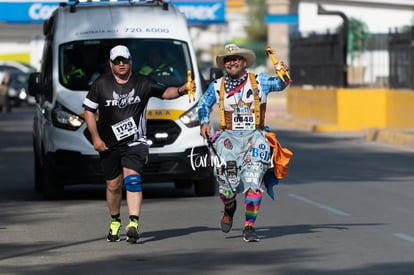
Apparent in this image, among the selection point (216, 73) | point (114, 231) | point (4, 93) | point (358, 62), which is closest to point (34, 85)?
point (216, 73)

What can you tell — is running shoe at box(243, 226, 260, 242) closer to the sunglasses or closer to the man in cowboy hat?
the man in cowboy hat

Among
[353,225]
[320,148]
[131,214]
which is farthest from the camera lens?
[320,148]

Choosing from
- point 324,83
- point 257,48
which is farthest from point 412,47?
point 257,48

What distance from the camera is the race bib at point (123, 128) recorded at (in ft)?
38.0

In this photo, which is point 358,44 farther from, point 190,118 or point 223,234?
point 223,234

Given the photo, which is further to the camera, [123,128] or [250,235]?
[123,128]

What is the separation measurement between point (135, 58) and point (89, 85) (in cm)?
72

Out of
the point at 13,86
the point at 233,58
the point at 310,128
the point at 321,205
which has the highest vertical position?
the point at 233,58

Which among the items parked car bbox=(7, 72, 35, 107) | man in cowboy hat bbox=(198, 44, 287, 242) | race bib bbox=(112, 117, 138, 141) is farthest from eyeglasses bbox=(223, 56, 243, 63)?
parked car bbox=(7, 72, 35, 107)

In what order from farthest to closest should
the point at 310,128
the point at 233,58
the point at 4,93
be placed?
the point at 4,93
the point at 310,128
the point at 233,58

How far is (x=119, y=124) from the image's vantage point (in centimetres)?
1157

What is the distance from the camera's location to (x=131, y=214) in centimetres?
1138

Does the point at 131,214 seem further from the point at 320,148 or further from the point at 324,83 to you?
the point at 324,83

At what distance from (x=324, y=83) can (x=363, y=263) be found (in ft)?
87.2
